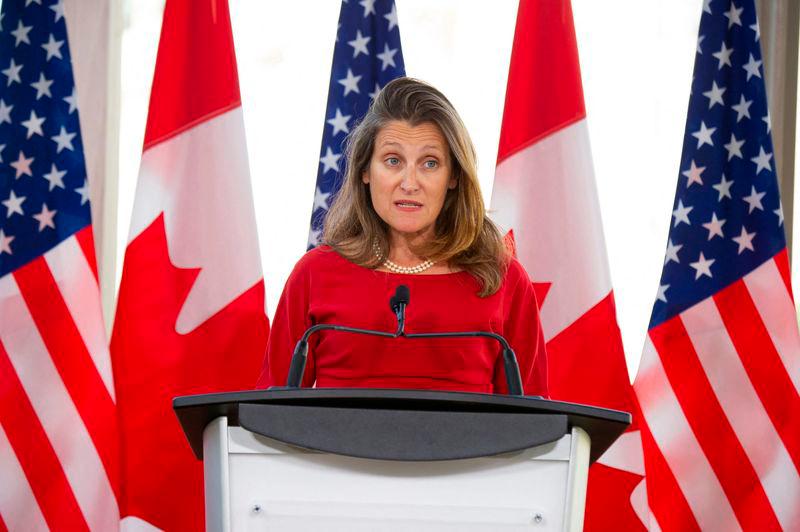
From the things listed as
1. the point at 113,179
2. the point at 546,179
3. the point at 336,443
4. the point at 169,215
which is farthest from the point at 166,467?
the point at 336,443

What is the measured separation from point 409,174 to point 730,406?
5.06 feet

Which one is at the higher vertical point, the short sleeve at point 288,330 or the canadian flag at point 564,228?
the canadian flag at point 564,228

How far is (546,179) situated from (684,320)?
0.62 metres

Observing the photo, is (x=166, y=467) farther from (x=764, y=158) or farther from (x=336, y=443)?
(x=764, y=158)

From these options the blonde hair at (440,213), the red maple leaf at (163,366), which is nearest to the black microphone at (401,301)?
the blonde hair at (440,213)

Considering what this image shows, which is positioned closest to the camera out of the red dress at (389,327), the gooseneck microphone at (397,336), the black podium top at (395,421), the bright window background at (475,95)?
the black podium top at (395,421)

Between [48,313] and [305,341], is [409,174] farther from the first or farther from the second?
[48,313]

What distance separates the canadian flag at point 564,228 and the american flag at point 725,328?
162mm

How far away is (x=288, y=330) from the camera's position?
184cm

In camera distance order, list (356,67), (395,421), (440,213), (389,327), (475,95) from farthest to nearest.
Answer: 1. (475,95)
2. (356,67)
3. (440,213)
4. (389,327)
5. (395,421)

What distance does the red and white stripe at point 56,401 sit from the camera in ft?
9.14

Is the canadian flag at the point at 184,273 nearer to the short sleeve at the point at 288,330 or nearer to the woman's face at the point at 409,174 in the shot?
the short sleeve at the point at 288,330

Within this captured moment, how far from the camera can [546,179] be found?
2906 millimetres

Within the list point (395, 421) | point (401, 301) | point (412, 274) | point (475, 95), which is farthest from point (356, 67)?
point (395, 421)
